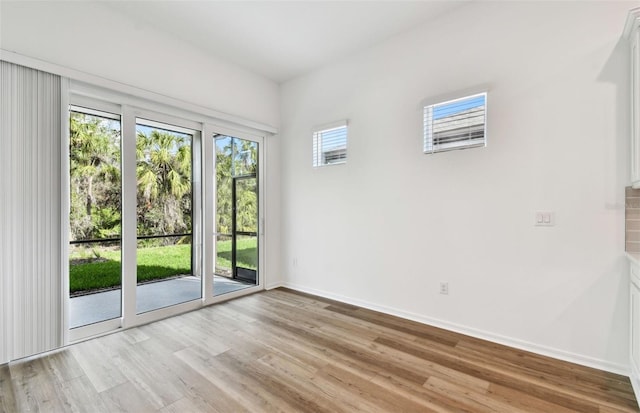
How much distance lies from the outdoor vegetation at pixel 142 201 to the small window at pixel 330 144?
1.20 metres

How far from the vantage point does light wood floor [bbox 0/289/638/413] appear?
6.25 feet

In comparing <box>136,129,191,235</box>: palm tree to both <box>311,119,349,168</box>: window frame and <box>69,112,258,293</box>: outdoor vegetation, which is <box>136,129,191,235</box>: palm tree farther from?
<box>311,119,349,168</box>: window frame

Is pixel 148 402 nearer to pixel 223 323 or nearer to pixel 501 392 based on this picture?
pixel 223 323

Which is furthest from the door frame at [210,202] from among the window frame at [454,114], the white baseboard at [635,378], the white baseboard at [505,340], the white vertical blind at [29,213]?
the white baseboard at [635,378]

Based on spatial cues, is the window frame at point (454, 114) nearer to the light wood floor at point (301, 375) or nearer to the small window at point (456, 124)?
the small window at point (456, 124)

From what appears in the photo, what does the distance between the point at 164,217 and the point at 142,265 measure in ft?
1.96

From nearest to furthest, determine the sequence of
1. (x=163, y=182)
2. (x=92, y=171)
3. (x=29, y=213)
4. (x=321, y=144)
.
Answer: (x=29, y=213) → (x=92, y=171) → (x=163, y=182) → (x=321, y=144)

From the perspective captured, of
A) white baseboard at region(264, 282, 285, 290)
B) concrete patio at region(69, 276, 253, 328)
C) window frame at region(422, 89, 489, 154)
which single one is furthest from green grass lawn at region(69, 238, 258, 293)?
window frame at region(422, 89, 489, 154)

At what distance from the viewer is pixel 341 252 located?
13.1 feet

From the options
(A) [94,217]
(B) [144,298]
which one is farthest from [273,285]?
(A) [94,217]

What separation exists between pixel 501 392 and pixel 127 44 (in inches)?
183

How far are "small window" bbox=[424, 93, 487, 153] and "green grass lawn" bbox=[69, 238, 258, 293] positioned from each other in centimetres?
311

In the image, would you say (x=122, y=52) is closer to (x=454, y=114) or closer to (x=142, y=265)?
(x=142, y=265)

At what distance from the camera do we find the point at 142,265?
3.25 meters
